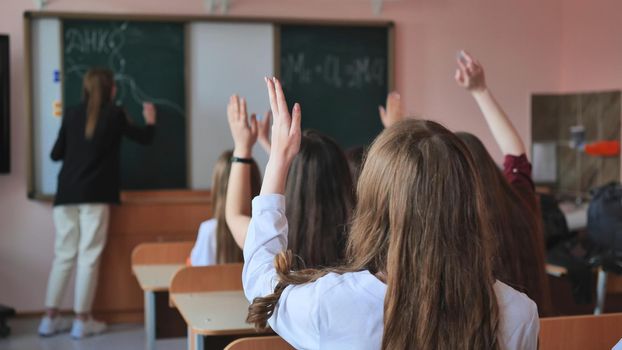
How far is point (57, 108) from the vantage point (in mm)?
5027

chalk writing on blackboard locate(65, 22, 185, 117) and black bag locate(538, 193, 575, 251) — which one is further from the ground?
chalk writing on blackboard locate(65, 22, 185, 117)

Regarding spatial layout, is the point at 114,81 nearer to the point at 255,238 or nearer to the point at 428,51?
Answer: the point at 428,51

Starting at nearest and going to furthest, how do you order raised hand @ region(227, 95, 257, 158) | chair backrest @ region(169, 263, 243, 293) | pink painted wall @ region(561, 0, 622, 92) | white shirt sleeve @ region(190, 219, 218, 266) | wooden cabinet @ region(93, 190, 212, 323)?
raised hand @ region(227, 95, 257, 158) → chair backrest @ region(169, 263, 243, 293) → white shirt sleeve @ region(190, 219, 218, 266) → wooden cabinet @ region(93, 190, 212, 323) → pink painted wall @ region(561, 0, 622, 92)

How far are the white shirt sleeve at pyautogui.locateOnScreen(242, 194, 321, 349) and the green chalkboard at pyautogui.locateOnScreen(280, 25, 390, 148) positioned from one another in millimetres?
4078

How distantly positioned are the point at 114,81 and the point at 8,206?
1056mm

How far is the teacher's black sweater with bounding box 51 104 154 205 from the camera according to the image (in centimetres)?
466

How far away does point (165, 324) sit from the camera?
3283mm

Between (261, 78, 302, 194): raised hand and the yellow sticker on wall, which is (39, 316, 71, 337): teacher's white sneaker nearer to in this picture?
the yellow sticker on wall

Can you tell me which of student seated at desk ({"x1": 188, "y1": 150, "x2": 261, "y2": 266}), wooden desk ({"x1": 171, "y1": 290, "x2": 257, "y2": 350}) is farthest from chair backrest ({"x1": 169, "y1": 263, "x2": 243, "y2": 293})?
student seated at desk ({"x1": 188, "y1": 150, "x2": 261, "y2": 266})

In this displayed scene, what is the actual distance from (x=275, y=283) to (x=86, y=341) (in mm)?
3625

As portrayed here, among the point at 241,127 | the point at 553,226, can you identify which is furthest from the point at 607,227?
the point at 241,127

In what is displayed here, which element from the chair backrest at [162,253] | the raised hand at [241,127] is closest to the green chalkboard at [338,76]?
the chair backrest at [162,253]

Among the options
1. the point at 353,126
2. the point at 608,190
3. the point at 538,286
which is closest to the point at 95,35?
the point at 353,126

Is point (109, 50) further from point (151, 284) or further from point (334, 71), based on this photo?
point (151, 284)
